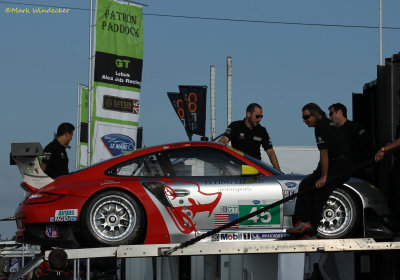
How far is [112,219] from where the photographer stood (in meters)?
7.89

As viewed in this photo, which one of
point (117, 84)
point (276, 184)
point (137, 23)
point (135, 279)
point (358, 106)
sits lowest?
point (135, 279)

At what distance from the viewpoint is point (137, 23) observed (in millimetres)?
18141

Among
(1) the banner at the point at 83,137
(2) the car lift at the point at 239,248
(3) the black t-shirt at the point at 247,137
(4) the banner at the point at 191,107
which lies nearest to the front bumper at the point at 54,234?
(2) the car lift at the point at 239,248

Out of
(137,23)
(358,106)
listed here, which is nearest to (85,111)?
(137,23)

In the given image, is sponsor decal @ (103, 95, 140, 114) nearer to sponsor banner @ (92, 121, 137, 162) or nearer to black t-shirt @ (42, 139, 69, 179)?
sponsor banner @ (92, 121, 137, 162)

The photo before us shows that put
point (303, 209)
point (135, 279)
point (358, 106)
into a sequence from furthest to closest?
point (135, 279), point (358, 106), point (303, 209)

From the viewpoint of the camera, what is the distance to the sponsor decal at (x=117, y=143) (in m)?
17.1

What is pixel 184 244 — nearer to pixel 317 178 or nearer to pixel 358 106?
pixel 317 178

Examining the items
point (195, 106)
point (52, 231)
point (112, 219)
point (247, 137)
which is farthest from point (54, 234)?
point (195, 106)

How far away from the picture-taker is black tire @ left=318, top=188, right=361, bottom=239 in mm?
8172

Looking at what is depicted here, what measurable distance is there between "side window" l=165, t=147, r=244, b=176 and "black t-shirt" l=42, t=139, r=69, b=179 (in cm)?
205

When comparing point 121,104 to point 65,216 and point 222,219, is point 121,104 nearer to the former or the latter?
point 65,216

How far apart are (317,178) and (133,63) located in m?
10.5

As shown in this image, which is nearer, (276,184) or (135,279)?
(276,184)
